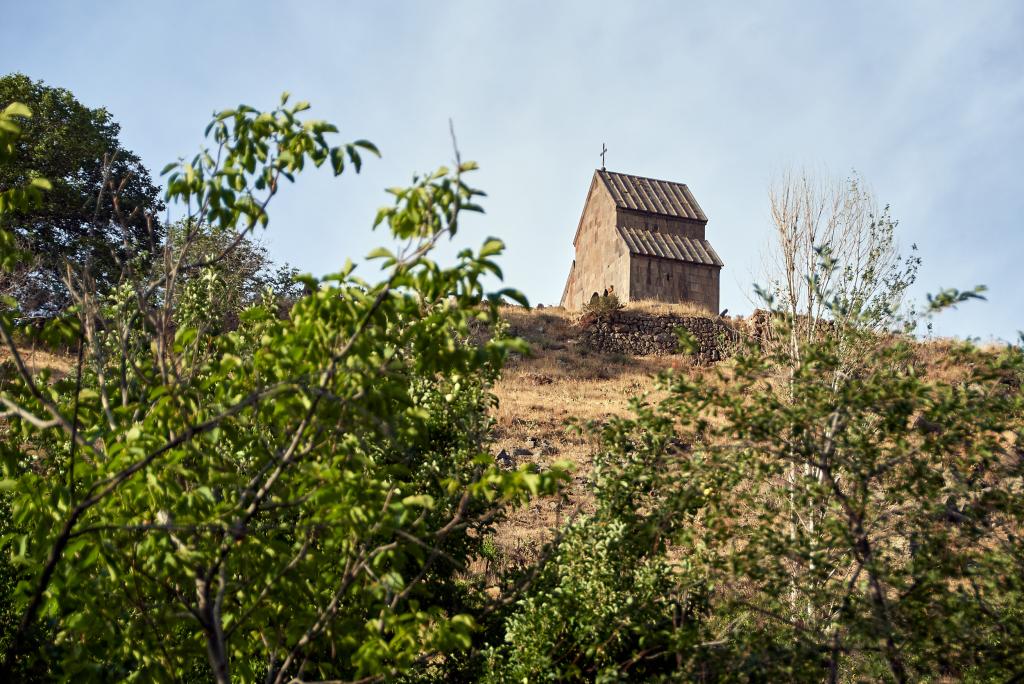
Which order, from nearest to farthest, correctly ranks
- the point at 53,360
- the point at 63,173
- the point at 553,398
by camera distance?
the point at 53,360
the point at 553,398
the point at 63,173

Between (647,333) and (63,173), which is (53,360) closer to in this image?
(63,173)

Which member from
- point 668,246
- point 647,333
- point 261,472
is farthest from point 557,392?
point 261,472

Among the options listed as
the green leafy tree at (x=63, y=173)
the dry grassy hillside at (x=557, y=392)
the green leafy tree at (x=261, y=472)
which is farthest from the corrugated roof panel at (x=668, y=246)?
the green leafy tree at (x=261, y=472)

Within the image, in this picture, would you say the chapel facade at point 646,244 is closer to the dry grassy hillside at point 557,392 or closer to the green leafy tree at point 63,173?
the dry grassy hillside at point 557,392

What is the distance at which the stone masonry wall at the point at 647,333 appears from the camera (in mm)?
32406

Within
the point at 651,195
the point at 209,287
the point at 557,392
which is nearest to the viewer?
the point at 209,287

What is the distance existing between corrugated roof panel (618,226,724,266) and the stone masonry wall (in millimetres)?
2623

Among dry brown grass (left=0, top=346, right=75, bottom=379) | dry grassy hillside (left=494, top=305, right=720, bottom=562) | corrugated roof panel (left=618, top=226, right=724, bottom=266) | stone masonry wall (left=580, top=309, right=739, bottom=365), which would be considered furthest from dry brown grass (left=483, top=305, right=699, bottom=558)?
dry brown grass (left=0, top=346, right=75, bottom=379)

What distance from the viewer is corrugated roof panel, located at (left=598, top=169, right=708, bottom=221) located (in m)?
36.7

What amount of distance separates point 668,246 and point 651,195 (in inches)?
122

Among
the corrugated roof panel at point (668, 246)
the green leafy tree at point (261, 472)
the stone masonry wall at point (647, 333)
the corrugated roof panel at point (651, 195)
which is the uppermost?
the corrugated roof panel at point (651, 195)

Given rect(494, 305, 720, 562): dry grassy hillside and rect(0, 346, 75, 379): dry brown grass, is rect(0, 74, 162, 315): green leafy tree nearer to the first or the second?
rect(0, 346, 75, 379): dry brown grass

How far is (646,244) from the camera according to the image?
35344 mm

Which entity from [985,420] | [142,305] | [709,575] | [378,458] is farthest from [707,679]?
[142,305]
